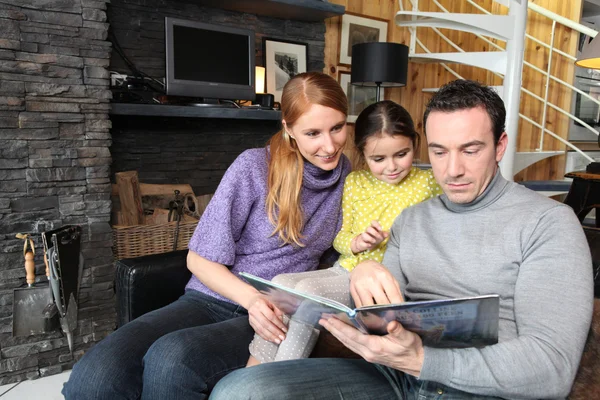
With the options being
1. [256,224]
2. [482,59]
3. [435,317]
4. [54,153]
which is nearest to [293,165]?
[256,224]

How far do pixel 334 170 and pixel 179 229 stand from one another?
130 centimetres

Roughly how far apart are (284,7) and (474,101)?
2.18 metres

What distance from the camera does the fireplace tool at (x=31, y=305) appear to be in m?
2.24

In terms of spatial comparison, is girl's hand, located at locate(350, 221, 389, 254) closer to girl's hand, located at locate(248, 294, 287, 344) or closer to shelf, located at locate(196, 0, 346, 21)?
girl's hand, located at locate(248, 294, 287, 344)

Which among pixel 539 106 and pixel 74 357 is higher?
A: pixel 539 106

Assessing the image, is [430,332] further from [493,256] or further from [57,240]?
[57,240]

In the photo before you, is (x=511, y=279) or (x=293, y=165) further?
(x=293, y=165)

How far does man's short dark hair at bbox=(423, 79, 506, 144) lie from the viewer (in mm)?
1072

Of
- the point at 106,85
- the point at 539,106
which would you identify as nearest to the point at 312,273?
the point at 106,85

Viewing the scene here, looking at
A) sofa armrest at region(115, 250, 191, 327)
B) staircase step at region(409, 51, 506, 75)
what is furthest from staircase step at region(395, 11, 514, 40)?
sofa armrest at region(115, 250, 191, 327)

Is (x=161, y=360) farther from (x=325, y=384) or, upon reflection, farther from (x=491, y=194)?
(x=491, y=194)

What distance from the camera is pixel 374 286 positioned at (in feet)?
3.42

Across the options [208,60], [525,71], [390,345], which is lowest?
[390,345]

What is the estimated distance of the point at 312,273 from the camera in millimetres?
1484
